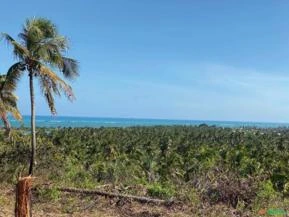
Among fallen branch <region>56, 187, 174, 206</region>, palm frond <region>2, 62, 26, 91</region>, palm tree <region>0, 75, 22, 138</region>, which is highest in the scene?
palm frond <region>2, 62, 26, 91</region>

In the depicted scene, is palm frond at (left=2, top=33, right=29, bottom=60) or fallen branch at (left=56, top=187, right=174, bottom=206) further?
palm frond at (left=2, top=33, right=29, bottom=60)

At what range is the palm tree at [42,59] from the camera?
54.0 feet

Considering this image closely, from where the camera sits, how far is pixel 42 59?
16.6 m

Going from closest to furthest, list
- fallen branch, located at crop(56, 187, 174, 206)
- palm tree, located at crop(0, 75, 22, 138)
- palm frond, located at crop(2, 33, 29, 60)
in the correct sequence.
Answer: fallen branch, located at crop(56, 187, 174, 206)
palm frond, located at crop(2, 33, 29, 60)
palm tree, located at crop(0, 75, 22, 138)

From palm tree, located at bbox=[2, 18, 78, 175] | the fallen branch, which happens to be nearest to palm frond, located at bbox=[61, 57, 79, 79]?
palm tree, located at bbox=[2, 18, 78, 175]

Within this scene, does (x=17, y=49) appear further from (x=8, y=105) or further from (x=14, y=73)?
(x=8, y=105)

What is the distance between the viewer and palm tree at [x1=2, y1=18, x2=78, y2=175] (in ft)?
54.0

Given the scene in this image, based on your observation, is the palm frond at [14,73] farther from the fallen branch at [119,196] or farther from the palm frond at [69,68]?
the fallen branch at [119,196]

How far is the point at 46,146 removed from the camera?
17.1 m

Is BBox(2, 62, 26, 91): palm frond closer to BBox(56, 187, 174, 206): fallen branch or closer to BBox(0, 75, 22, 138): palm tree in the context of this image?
BBox(0, 75, 22, 138): palm tree

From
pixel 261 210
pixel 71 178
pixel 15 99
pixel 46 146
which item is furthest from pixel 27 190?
pixel 15 99

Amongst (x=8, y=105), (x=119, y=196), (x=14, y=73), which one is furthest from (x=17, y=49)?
(x=119, y=196)

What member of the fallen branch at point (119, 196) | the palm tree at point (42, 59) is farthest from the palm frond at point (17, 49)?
the fallen branch at point (119, 196)

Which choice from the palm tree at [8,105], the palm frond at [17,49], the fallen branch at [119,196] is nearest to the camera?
the fallen branch at [119,196]
